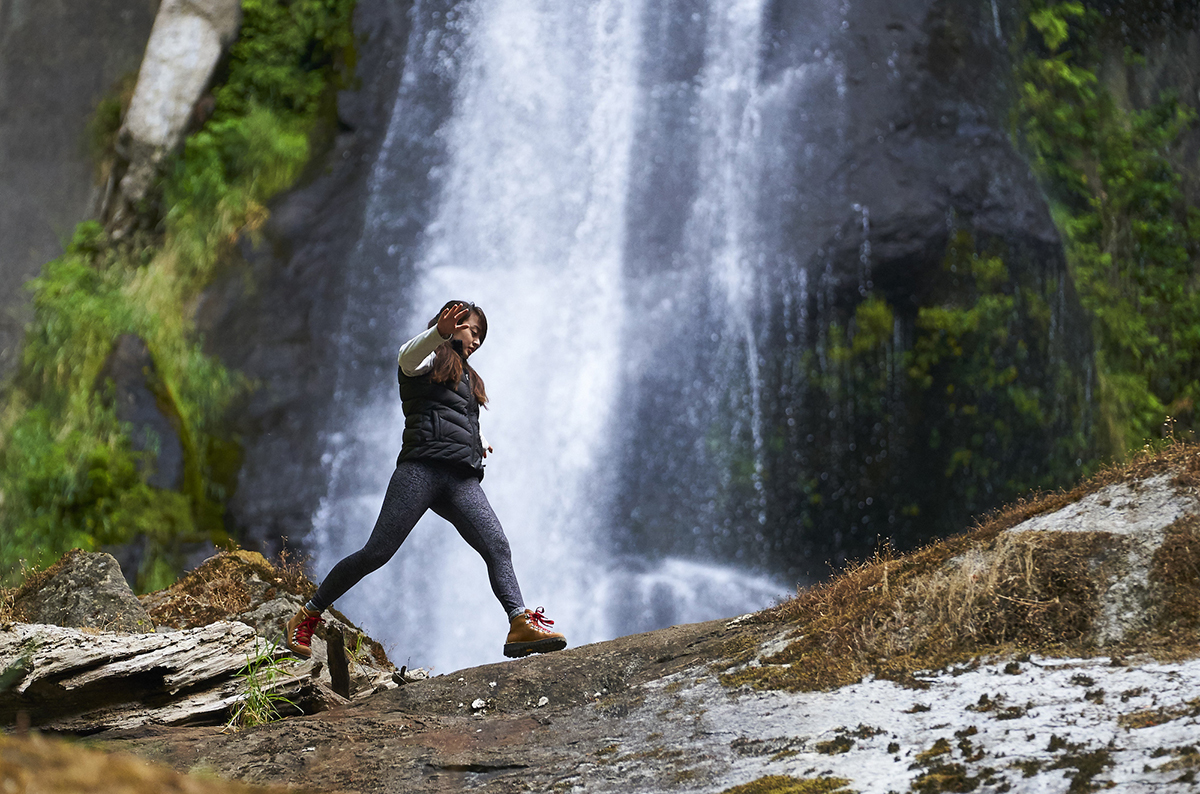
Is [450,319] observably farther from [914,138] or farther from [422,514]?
[914,138]

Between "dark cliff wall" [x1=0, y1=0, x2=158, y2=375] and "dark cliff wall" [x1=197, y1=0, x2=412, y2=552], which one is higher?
"dark cliff wall" [x1=0, y1=0, x2=158, y2=375]

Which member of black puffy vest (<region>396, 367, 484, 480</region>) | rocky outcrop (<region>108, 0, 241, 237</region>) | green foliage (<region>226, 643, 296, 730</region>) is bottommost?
green foliage (<region>226, 643, 296, 730</region>)

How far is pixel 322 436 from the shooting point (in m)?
10.9

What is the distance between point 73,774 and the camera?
1439 millimetres

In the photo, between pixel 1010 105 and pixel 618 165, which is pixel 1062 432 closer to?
pixel 1010 105

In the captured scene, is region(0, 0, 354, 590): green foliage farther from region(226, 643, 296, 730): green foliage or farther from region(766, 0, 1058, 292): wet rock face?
region(766, 0, 1058, 292): wet rock face

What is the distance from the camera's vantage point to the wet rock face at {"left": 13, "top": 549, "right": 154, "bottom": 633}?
5.26 meters

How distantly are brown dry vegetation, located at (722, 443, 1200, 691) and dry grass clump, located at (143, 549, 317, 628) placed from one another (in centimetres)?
304

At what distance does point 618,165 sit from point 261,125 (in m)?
4.69

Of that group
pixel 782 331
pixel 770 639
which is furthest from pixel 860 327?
pixel 770 639

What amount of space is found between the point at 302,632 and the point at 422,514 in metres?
0.81

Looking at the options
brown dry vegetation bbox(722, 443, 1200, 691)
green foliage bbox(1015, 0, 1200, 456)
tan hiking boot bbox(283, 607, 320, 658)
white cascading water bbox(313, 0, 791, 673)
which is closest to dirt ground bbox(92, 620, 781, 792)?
tan hiking boot bbox(283, 607, 320, 658)

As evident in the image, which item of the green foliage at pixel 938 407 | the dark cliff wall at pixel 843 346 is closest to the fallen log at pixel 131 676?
the dark cliff wall at pixel 843 346

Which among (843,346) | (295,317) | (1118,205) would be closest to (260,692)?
(295,317)
